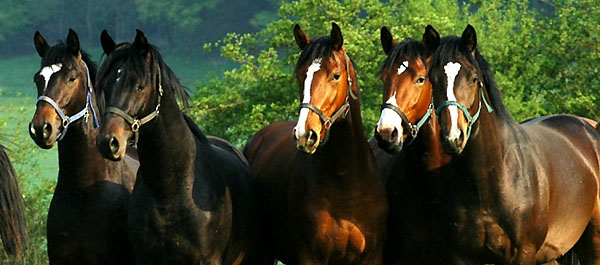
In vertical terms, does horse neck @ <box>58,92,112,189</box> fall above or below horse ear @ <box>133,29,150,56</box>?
below

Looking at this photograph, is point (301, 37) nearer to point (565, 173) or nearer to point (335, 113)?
point (335, 113)

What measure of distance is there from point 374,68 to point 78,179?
478 inches

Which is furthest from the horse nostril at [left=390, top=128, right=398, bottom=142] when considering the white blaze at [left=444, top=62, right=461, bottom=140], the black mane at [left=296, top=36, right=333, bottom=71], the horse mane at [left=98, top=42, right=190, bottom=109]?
the horse mane at [left=98, top=42, right=190, bottom=109]

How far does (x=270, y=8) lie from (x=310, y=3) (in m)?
23.9

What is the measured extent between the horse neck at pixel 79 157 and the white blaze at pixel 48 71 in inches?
13.2

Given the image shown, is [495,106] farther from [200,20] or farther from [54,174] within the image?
[200,20]

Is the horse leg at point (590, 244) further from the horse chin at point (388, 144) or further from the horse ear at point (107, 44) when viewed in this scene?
the horse ear at point (107, 44)

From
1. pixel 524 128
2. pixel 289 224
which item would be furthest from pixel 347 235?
pixel 524 128

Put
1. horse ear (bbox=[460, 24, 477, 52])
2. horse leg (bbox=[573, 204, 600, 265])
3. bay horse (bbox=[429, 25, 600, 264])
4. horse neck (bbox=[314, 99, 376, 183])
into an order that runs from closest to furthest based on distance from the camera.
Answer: bay horse (bbox=[429, 25, 600, 264]), horse ear (bbox=[460, 24, 477, 52]), horse neck (bbox=[314, 99, 376, 183]), horse leg (bbox=[573, 204, 600, 265])

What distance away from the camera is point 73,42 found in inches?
252

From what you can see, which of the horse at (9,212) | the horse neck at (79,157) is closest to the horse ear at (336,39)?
the horse neck at (79,157)

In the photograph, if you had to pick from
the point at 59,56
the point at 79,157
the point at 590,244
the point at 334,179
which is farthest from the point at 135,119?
the point at 590,244

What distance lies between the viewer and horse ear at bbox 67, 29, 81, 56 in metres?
6.39

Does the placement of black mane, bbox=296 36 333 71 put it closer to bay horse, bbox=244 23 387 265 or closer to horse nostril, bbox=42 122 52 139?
bay horse, bbox=244 23 387 265
